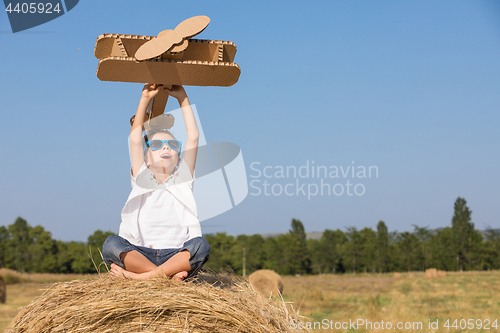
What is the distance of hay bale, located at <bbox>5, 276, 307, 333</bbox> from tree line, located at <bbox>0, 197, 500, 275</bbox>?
1430 inches

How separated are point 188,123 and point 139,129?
445 mm

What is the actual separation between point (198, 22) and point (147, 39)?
17.4 inches

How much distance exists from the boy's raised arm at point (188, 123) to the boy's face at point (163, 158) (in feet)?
0.44

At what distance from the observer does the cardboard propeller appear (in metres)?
3.35

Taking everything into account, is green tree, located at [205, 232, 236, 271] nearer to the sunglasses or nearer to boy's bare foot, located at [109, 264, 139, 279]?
the sunglasses

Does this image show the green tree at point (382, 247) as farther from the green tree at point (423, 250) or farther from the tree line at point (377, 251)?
the green tree at point (423, 250)

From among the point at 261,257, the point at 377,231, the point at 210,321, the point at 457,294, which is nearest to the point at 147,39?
the point at 210,321

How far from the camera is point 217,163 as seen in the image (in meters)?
4.35

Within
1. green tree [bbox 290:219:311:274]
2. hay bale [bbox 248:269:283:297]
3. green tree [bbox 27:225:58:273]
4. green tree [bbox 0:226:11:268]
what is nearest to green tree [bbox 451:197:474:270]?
green tree [bbox 290:219:311:274]

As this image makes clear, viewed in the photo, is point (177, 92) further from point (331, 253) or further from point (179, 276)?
point (331, 253)

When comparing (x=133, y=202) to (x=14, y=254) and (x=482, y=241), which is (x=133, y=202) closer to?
(x=14, y=254)

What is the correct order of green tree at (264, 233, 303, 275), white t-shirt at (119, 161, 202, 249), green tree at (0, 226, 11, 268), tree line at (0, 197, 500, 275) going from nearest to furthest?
white t-shirt at (119, 161, 202, 249)
tree line at (0, 197, 500, 275)
green tree at (264, 233, 303, 275)
green tree at (0, 226, 11, 268)

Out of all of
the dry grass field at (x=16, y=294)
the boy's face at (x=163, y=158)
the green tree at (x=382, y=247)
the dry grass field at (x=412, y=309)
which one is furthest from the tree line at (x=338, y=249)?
the boy's face at (x=163, y=158)

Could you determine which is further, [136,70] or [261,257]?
[261,257]
